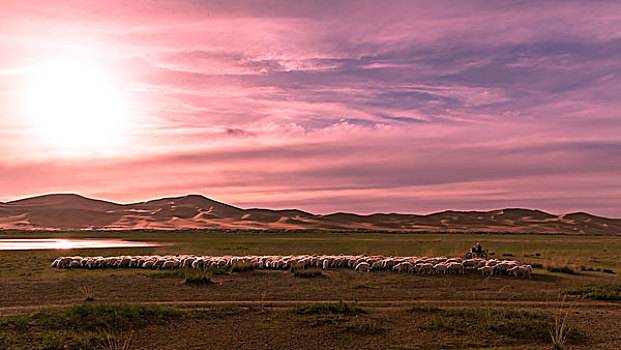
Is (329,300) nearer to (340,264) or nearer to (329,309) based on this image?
(329,309)

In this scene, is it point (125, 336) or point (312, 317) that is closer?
point (125, 336)

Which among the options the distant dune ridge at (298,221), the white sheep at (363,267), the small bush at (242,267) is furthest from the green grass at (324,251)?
the distant dune ridge at (298,221)

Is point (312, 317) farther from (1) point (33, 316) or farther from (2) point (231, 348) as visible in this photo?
(1) point (33, 316)

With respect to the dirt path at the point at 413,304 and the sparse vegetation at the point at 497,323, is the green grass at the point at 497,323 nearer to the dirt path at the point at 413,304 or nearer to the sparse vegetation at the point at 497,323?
the sparse vegetation at the point at 497,323

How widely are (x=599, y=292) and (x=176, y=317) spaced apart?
15.6 metres

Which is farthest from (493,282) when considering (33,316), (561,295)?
(33,316)

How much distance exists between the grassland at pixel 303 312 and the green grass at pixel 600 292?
0.05m

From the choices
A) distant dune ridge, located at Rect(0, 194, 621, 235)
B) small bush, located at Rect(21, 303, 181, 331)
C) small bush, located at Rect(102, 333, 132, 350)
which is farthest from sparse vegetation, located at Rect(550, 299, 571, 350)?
distant dune ridge, located at Rect(0, 194, 621, 235)

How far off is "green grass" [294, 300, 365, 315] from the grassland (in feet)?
0.11

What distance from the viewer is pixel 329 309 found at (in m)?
15.0

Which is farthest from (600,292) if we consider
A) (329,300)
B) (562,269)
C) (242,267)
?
(242,267)

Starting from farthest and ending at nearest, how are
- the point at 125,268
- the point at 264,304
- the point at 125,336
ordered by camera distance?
the point at 125,268, the point at 264,304, the point at 125,336

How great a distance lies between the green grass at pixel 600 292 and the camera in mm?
17998

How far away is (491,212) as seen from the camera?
197 metres
